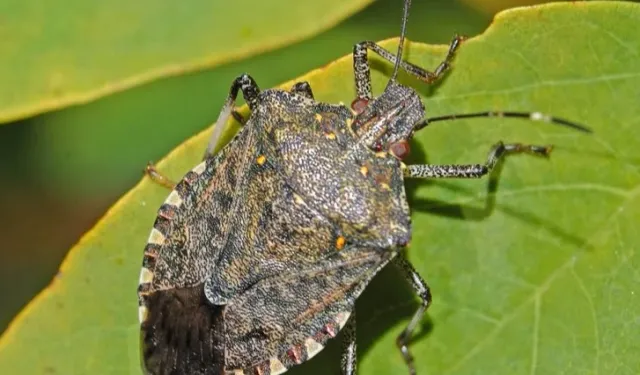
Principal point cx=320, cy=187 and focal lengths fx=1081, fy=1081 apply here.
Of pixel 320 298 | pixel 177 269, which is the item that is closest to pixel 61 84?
pixel 177 269

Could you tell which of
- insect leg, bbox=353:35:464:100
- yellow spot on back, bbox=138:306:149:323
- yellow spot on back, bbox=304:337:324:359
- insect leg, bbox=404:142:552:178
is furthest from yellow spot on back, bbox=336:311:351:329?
insect leg, bbox=353:35:464:100

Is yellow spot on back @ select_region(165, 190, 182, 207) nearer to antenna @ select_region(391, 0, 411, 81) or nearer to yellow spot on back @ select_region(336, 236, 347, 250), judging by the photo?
yellow spot on back @ select_region(336, 236, 347, 250)

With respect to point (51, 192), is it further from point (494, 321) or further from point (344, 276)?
point (494, 321)

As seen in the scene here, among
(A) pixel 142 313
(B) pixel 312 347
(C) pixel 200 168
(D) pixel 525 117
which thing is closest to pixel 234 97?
(C) pixel 200 168

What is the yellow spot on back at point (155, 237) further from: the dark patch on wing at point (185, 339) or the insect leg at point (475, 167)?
the insect leg at point (475, 167)

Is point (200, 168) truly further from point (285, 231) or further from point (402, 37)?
point (402, 37)

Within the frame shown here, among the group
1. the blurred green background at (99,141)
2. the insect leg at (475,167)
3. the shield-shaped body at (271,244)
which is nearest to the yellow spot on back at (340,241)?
the shield-shaped body at (271,244)
